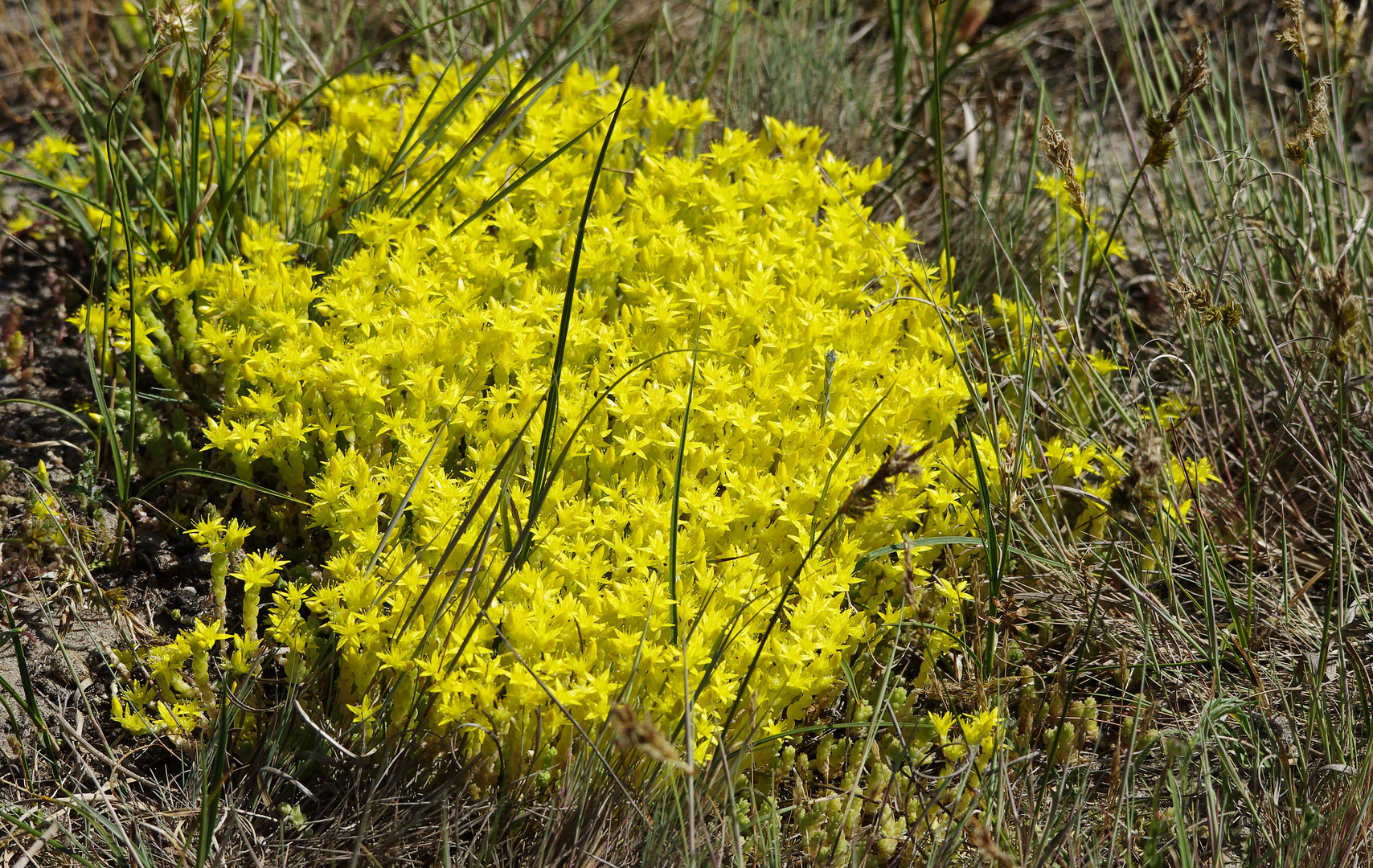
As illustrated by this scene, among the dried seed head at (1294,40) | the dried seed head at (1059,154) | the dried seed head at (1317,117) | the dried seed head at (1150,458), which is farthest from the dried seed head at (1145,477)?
the dried seed head at (1294,40)

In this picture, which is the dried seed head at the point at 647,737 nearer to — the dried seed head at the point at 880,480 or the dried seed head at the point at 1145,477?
the dried seed head at the point at 880,480

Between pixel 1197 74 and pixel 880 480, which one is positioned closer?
pixel 880 480

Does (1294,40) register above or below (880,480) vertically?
above

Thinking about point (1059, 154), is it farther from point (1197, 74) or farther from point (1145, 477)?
point (1145, 477)

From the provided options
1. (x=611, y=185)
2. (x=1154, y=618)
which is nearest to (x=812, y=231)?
(x=611, y=185)

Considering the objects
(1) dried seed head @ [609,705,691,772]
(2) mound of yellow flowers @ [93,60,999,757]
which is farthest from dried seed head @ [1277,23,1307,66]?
(1) dried seed head @ [609,705,691,772]

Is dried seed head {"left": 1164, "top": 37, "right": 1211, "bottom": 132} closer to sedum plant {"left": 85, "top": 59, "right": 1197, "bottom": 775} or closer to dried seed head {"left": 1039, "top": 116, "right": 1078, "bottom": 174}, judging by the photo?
dried seed head {"left": 1039, "top": 116, "right": 1078, "bottom": 174}

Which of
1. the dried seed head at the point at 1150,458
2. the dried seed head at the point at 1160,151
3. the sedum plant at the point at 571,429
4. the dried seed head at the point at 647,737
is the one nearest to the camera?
the dried seed head at the point at 647,737

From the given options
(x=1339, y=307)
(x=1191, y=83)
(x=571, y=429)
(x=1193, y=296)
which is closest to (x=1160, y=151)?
(x=1191, y=83)
